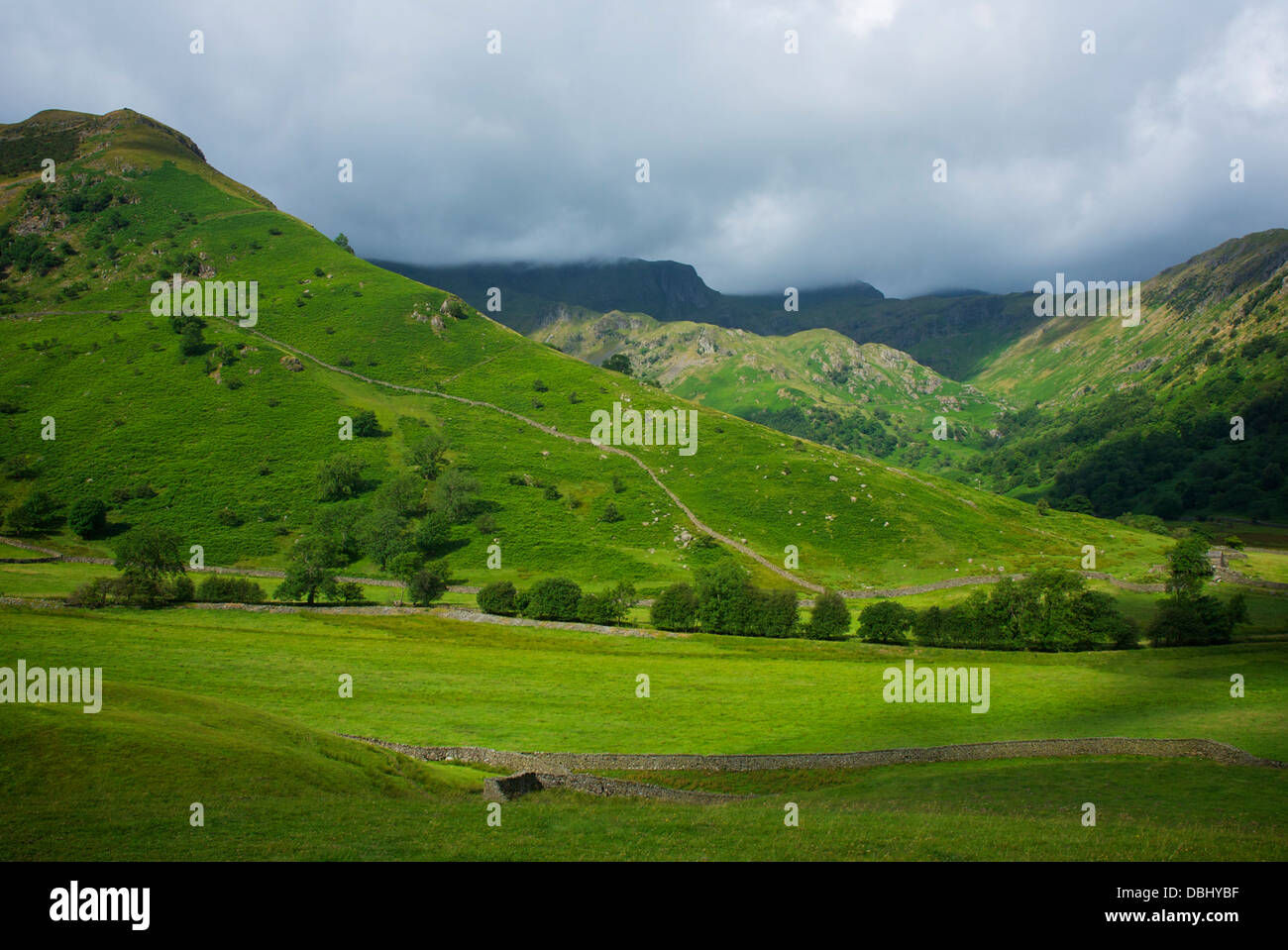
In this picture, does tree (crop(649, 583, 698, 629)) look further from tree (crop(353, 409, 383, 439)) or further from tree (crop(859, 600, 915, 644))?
tree (crop(353, 409, 383, 439))

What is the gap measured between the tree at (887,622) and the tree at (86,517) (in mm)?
132595

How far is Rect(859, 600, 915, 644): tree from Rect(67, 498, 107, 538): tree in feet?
435

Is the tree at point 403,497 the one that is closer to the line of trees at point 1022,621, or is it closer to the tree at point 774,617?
the tree at point 774,617

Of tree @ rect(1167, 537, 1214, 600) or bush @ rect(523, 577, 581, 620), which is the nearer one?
bush @ rect(523, 577, 581, 620)

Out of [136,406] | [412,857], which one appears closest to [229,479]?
[136,406]

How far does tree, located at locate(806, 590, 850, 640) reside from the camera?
3558 inches

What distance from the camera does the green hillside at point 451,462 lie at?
437ft

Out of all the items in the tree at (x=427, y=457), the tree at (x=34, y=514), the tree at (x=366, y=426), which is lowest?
the tree at (x=34, y=514)

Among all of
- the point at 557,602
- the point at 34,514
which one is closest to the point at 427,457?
the point at 34,514

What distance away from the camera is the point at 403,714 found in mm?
56594

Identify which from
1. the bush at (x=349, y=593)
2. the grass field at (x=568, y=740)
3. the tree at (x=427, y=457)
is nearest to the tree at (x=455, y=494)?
the tree at (x=427, y=457)

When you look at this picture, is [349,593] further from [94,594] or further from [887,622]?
[887,622]

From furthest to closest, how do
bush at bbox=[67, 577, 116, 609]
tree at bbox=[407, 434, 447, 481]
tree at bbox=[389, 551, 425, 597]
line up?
tree at bbox=[407, 434, 447, 481] → tree at bbox=[389, 551, 425, 597] → bush at bbox=[67, 577, 116, 609]

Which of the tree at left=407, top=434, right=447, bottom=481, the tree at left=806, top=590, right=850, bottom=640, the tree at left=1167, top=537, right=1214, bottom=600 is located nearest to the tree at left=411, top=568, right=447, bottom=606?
the tree at left=407, top=434, right=447, bottom=481
